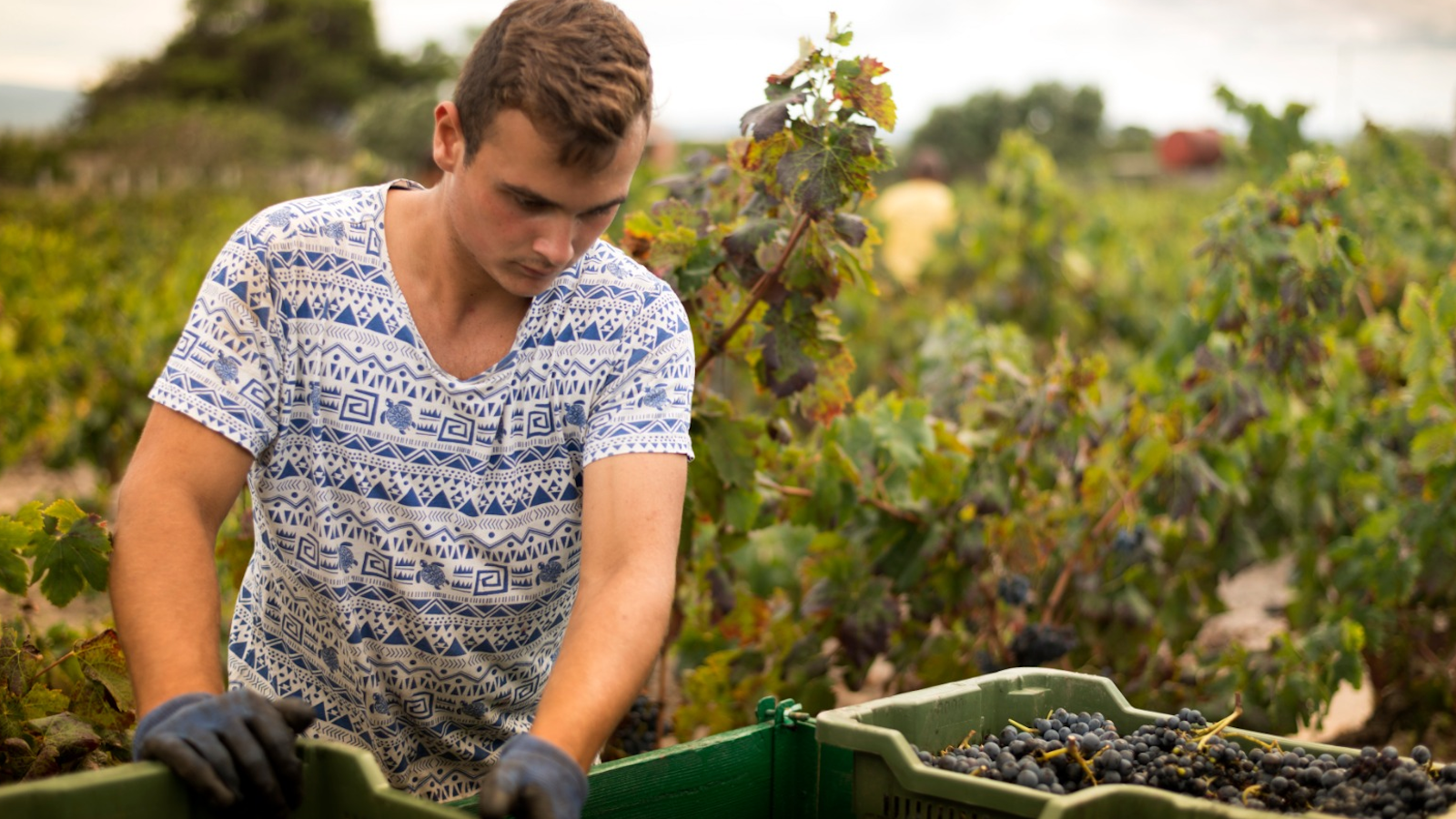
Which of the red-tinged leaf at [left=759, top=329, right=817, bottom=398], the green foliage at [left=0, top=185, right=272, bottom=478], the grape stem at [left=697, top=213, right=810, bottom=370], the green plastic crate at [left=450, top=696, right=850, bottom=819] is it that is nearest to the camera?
the green plastic crate at [left=450, top=696, right=850, bottom=819]

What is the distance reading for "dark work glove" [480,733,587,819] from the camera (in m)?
1.29

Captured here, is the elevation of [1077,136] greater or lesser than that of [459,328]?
greater

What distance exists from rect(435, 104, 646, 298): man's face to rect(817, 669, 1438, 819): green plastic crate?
698 mm

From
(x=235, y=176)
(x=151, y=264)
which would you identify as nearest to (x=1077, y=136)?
(x=235, y=176)

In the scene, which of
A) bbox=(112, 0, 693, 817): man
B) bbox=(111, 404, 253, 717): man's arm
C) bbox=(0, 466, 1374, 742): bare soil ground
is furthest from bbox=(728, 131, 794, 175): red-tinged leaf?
bbox=(0, 466, 1374, 742): bare soil ground

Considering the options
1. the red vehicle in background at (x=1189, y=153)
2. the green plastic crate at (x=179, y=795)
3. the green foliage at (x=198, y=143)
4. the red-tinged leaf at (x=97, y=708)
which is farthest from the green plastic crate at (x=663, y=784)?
the red vehicle in background at (x=1189, y=153)

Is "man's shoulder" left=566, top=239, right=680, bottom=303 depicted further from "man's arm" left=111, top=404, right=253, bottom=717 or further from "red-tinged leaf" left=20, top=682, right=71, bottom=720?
"red-tinged leaf" left=20, top=682, right=71, bottom=720

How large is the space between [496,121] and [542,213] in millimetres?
129

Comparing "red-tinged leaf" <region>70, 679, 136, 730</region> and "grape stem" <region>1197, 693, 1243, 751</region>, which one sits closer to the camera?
"grape stem" <region>1197, 693, 1243, 751</region>

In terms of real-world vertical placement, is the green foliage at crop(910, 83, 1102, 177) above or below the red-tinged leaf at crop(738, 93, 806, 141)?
above

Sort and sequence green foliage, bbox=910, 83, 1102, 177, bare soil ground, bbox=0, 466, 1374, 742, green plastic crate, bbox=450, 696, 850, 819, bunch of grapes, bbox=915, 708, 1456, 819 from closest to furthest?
bunch of grapes, bbox=915, 708, 1456, 819, green plastic crate, bbox=450, 696, 850, 819, bare soil ground, bbox=0, 466, 1374, 742, green foliage, bbox=910, 83, 1102, 177

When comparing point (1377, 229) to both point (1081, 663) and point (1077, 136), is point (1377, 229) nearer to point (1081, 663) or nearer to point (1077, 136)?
point (1081, 663)

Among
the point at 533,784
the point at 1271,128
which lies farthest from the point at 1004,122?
the point at 533,784

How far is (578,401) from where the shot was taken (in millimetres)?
1771
